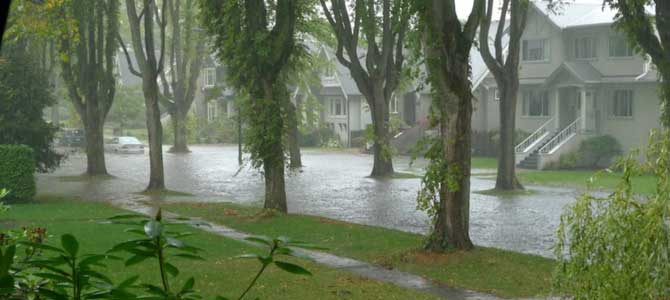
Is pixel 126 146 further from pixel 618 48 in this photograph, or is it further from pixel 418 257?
pixel 418 257

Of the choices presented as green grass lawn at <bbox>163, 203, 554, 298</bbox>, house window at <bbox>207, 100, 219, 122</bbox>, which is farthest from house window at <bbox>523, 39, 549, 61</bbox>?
house window at <bbox>207, 100, 219, 122</bbox>

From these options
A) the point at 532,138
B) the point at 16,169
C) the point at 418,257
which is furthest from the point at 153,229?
the point at 532,138

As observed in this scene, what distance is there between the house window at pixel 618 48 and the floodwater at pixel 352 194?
1078 centimetres

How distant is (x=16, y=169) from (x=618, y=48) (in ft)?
111

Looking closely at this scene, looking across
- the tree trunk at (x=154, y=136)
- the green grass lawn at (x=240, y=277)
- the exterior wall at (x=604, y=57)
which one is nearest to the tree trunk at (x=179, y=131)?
the exterior wall at (x=604, y=57)

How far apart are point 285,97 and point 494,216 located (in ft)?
21.2

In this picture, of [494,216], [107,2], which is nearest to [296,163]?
[107,2]

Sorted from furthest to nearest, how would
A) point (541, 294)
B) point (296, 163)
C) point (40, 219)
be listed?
point (296, 163), point (40, 219), point (541, 294)

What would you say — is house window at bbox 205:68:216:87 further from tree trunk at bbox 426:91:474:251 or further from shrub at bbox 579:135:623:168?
tree trunk at bbox 426:91:474:251

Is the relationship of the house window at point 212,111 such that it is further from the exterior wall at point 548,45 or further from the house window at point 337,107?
the exterior wall at point 548,45

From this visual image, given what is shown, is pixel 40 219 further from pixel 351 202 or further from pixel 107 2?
pixel 107 2

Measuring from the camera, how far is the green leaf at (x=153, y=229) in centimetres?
327

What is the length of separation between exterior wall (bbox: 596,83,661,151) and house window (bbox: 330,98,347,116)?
2557cm

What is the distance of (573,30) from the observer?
52.9m
